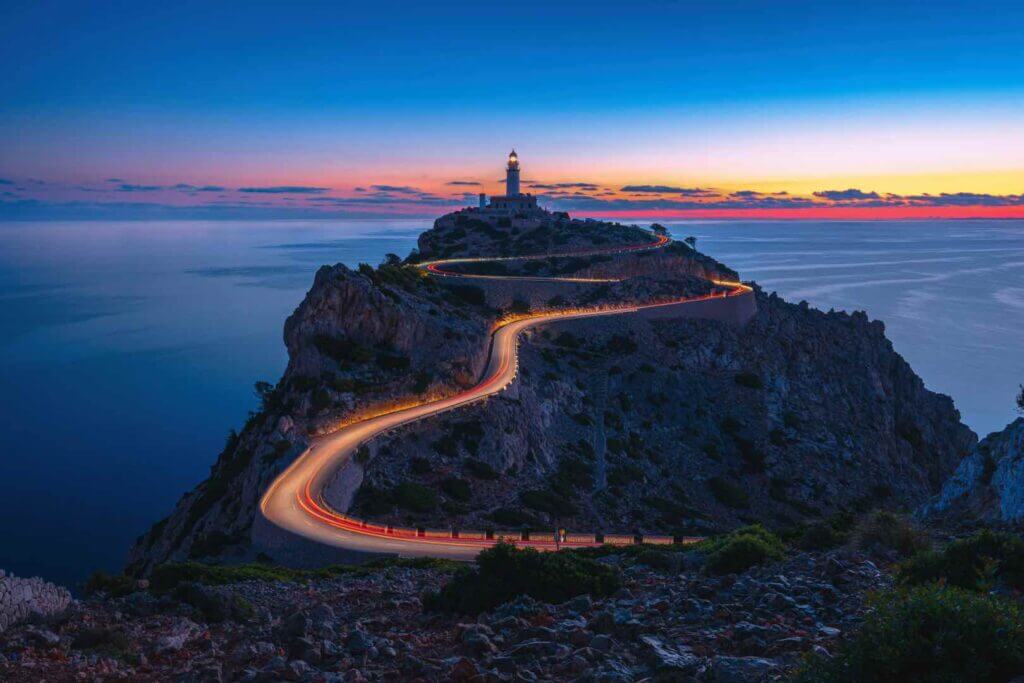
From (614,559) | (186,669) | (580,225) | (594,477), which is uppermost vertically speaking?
(580,225)

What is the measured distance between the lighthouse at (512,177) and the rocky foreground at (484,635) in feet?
304

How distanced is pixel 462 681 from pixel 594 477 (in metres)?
29.0

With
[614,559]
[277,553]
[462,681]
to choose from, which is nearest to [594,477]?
[277,553]

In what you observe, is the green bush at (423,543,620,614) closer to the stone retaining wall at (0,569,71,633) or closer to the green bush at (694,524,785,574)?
the green bush at (694,524,785,574)

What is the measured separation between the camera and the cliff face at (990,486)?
12305 mm

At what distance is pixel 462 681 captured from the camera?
694cm

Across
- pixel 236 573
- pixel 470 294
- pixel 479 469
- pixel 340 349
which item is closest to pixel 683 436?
pixel 479 469

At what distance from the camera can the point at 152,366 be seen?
8600 cm

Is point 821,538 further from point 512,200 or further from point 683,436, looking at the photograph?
point 512,200

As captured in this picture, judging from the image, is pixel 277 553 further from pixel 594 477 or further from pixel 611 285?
pixel 611 285

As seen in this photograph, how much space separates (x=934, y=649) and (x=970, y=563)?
147 inches

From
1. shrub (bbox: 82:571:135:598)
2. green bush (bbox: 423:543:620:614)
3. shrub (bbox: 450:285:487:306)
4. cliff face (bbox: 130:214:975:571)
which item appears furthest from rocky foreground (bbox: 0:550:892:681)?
shrub (bbox: 450:285:487:306)

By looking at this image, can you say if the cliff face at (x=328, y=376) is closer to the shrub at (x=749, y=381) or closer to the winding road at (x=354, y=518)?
the winding road at (x=354, y=518)

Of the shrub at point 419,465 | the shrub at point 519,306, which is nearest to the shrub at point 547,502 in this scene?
the shrub at point 419,465
